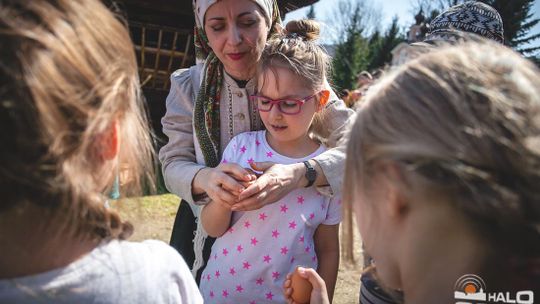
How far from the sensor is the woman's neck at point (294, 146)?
72.3 inches

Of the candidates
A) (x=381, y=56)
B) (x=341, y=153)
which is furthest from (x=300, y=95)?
(x=381, y=56)

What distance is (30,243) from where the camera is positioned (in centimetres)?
81

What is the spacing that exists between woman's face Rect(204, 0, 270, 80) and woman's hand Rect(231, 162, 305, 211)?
0.48 meters

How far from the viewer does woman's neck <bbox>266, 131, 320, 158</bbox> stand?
1836mm

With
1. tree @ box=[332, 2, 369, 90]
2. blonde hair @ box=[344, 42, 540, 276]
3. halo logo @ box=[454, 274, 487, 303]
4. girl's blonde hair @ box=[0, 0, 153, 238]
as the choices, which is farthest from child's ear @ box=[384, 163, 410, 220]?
tree @ box=[332, 2, 369, 90]

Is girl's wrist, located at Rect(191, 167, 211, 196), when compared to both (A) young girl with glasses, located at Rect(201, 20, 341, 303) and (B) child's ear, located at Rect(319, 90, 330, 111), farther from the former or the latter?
(B) child's ear, located at Rect(319, 90, 330, 111)

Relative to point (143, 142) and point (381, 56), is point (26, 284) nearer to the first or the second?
point (143, 142)

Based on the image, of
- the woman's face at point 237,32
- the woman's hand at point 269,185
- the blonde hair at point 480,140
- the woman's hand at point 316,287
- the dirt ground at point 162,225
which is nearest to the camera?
the blonde hair at point 480,140

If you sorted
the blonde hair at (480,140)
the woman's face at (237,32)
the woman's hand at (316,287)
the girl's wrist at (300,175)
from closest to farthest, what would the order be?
the blonde hair at (480,140), the woman's hand at (316,287), the girl's wrist at (300,175), the woman's face at (237,32)

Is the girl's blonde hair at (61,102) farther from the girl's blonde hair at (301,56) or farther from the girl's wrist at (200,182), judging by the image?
the girl's blonde hair at (301,56)

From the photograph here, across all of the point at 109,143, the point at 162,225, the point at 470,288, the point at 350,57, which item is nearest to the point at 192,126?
the point at 109,143

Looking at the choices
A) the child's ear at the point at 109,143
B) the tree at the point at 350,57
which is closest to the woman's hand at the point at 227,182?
the child's ear at the point at 109,143

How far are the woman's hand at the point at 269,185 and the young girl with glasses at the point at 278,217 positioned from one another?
0.06 metres

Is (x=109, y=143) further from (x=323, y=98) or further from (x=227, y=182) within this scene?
(x=323, y=98)
